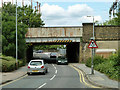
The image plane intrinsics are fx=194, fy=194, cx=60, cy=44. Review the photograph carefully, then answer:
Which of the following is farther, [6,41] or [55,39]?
[55,39]

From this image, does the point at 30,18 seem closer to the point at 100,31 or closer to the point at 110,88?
the point at 100,31

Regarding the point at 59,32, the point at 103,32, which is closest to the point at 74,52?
the point at 59,32

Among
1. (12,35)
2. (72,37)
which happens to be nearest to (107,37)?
(72,37)

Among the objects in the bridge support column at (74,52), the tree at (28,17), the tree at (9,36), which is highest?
the tree at (28,17)

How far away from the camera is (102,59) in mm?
27438

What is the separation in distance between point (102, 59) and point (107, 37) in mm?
11608

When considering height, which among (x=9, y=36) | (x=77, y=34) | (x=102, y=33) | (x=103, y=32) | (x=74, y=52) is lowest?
(x=74, y=52)

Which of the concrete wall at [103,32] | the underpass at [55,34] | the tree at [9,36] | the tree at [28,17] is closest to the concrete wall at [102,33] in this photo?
the concrete wall at [103,32]

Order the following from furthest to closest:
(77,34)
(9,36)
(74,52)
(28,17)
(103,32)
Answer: (28,17) → (74,52) → (77,34) → (103,32) → (9,36)

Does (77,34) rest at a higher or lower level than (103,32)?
lower

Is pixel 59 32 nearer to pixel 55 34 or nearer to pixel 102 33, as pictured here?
pixel 55 34

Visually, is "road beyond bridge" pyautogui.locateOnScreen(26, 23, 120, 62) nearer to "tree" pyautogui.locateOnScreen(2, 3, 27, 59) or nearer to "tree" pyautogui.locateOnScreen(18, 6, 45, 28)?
"tree" pyautogui.locateOnScreen(2, 3, 27, 59)

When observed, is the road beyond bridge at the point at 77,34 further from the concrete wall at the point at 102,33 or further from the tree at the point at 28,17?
the tree at the point at 28,17

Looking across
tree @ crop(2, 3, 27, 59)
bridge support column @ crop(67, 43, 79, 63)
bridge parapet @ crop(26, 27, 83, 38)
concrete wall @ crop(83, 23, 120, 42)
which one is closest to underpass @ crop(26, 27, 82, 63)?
bridge parapet @ crop(26, 27, 83, 38)
